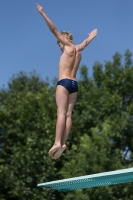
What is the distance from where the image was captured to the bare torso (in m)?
5.21

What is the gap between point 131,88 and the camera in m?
17.9

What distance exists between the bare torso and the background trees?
31.1ft

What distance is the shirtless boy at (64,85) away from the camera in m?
5.03

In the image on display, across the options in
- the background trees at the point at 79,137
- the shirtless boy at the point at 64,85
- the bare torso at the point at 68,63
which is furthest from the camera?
the background trees at the point at 79,137

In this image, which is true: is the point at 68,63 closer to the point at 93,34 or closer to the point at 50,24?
the point at 50,24

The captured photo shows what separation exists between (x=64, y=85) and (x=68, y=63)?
0.29 meters

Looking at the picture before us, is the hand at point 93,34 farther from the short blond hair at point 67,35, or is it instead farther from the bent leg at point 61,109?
the bent leg at point 61,109

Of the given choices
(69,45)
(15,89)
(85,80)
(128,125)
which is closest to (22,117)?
(85,80)

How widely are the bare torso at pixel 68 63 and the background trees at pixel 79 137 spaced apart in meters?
9.49

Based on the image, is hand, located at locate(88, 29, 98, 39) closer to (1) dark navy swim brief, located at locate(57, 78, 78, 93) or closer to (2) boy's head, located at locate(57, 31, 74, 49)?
(2) boy's head, located at locate(57, 31, 74, 49)

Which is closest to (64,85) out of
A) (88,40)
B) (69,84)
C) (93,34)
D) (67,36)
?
(69,84)

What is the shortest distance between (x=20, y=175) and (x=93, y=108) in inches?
142

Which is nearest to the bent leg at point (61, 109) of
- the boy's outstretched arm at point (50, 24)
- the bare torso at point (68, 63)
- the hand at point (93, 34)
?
the bare torso at point (68, 63)

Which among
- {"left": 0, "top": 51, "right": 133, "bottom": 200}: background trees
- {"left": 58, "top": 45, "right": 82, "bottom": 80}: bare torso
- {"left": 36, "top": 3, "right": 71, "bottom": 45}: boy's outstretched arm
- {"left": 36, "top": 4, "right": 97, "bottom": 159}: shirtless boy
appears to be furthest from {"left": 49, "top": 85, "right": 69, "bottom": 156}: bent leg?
{"left": 0, "top": 51, "right": 133, "bottom": 200}: background trees
